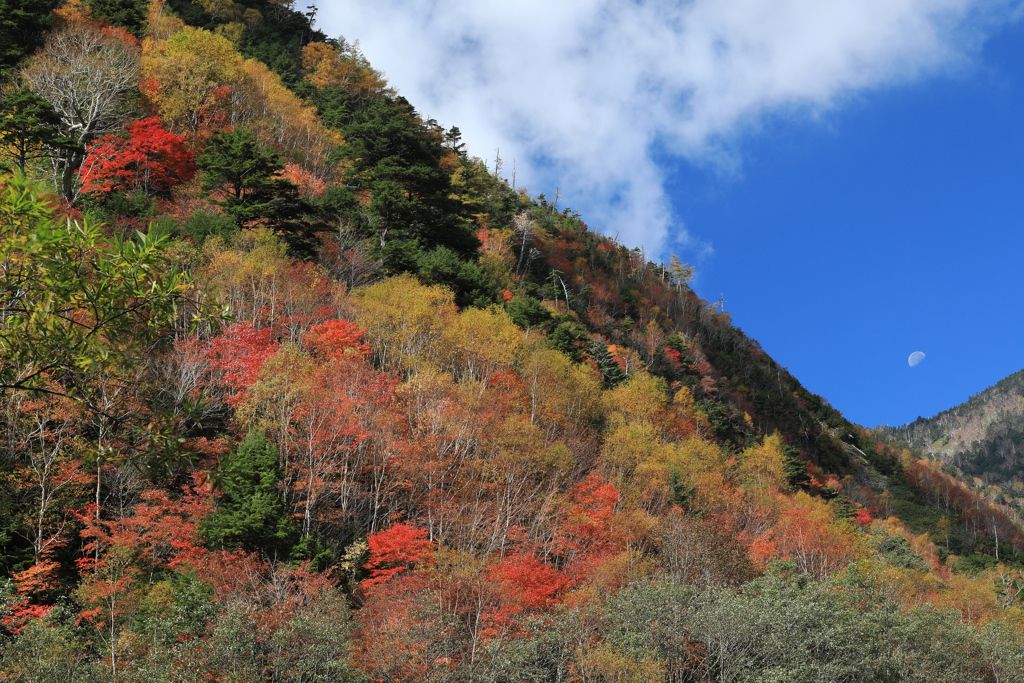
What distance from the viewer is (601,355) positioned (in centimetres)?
6262

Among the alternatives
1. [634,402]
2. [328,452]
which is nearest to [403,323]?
[328,452]

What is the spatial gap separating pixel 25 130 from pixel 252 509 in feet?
97.8

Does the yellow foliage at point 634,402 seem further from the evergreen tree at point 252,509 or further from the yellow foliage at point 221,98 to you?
the yellow foliage at point 221,98

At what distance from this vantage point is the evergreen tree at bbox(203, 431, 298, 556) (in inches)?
1019

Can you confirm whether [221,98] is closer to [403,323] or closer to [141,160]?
[141,160]

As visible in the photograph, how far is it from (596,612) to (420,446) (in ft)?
40.5

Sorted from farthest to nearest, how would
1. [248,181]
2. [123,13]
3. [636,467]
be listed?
[123,13]
[248,181]
[636,467]

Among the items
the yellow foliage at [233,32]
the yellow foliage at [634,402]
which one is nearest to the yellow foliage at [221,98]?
the yellow foliage at [233,32]

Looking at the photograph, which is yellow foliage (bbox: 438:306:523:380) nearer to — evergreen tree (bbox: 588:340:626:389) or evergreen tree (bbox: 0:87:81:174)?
evergreen tree (bbox: 588:340:626:389)

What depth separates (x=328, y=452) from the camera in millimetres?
30500

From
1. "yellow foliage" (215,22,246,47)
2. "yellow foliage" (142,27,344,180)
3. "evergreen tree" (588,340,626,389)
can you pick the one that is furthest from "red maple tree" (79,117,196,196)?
"evergreen tree" (588,340,626,389)

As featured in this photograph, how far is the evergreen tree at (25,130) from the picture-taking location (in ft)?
126

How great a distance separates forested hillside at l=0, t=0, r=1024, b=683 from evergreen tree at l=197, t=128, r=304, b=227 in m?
0.23

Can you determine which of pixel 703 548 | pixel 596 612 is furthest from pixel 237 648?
pixel 703 548
